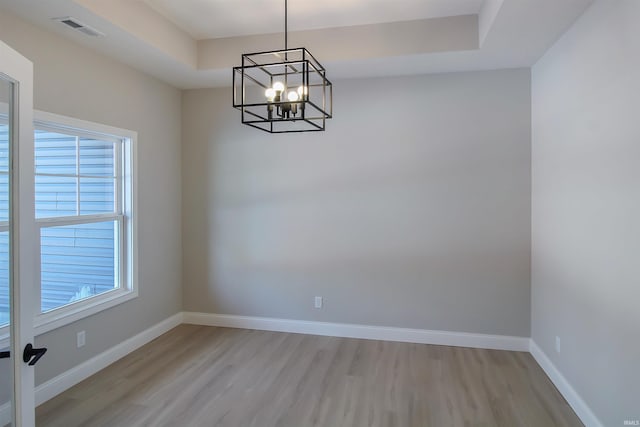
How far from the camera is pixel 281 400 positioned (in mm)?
2836

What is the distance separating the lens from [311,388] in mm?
3006

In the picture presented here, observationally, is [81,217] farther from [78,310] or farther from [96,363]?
[96,363]

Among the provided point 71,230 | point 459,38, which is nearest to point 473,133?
point 459,38

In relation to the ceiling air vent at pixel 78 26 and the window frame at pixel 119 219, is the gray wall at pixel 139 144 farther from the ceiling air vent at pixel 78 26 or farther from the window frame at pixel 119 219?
the ceiling air vent at pixel 78 26

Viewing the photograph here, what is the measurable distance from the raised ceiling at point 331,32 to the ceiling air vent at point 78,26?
0.05 m

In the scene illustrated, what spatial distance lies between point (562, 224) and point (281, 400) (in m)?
2.49

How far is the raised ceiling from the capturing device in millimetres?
2693

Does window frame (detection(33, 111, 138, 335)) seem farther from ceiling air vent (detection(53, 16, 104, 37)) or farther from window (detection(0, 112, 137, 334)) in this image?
ceiling air vent (detection(53, 16, 104, 37))

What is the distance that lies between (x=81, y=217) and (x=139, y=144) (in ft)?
3.05

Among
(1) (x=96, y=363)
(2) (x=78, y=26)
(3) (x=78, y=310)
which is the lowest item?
(1) (x=96, y=363)

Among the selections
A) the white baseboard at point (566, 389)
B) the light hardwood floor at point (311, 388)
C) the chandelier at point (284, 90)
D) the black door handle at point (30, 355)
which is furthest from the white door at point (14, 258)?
the white baseboard at point (566, 389)

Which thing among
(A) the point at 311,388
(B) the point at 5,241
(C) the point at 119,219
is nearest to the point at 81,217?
(C) the point at 119,219

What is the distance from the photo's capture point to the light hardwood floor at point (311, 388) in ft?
8.54

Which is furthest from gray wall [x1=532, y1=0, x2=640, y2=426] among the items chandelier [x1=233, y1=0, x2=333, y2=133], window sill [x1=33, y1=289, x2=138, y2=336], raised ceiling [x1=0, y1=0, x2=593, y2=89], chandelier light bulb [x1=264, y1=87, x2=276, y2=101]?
window sill [x1=33, y1=289, x2=138, y2=336]
